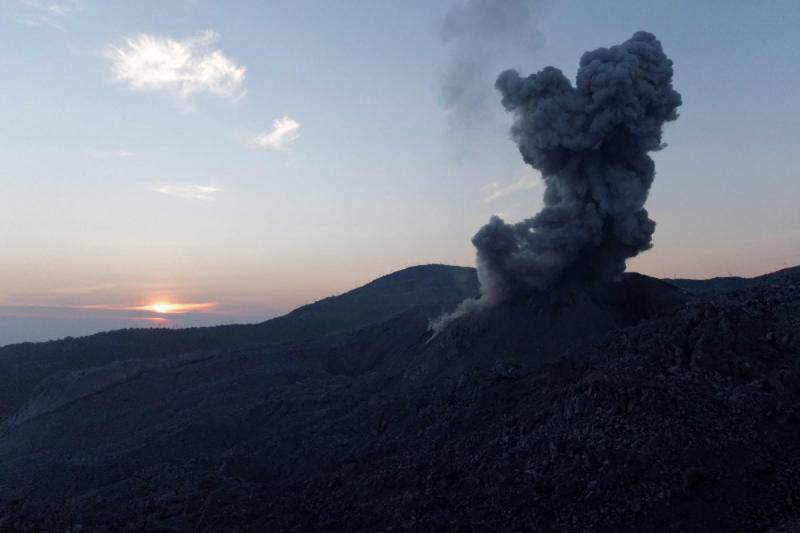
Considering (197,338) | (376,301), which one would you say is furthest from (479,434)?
(376,301)

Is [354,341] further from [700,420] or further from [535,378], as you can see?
[700,420]

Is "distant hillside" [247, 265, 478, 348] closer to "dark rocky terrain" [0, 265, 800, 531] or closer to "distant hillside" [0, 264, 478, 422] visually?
"distant hillside" [0, 264, 478, 422]

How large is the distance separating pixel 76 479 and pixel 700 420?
27.2 meters

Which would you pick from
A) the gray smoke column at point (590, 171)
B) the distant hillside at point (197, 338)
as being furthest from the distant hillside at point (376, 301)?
the gray smoke column at point (590, 171)

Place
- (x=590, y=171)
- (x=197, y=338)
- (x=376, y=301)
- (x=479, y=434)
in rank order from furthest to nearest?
1. (x=376, y=301)
2. (x=197, y=338)
3. (x=590, y=171)
4. (x=479, y=434)

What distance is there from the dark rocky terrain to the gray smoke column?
222cm

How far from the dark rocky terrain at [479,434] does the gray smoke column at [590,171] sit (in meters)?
2.22

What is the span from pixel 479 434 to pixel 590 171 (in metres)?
21.9

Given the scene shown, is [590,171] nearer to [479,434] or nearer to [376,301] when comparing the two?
[479,434]

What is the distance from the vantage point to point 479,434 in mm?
24812

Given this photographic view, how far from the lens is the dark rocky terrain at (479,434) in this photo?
19.1 metres

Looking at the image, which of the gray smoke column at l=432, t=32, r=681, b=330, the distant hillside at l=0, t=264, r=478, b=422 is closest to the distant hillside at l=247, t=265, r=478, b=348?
the distant hillside at l=0, t=264, r=478, b=422

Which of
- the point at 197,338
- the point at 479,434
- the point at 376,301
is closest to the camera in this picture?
the point at 479,434

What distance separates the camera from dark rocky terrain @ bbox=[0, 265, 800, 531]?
19.1 metres
